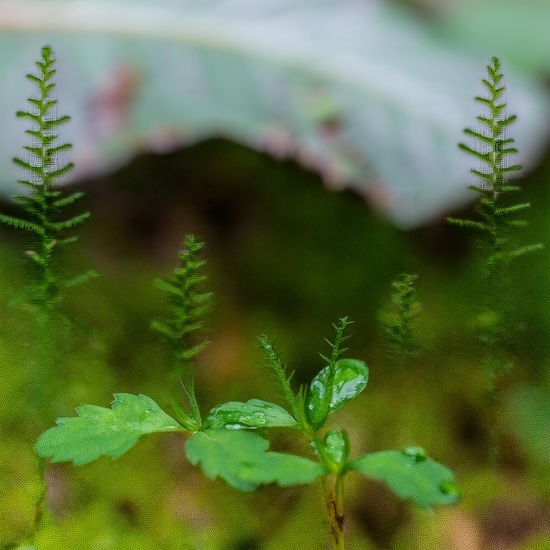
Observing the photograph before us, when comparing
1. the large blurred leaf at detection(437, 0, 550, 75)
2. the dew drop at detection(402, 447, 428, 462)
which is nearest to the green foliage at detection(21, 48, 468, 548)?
the dew drop at detection(402, 447, 428, 462)


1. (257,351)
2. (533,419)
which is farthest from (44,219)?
(533,419)

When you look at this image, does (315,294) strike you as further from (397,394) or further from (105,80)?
(105,80)

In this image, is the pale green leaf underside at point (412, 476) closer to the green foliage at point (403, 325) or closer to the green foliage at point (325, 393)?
the green foliage at point (325, 393)

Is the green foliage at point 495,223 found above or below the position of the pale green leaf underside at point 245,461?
above

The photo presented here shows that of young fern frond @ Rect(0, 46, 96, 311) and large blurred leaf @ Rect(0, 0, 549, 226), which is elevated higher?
large blurred leaf @ Rect(0, 0, 549, 226)

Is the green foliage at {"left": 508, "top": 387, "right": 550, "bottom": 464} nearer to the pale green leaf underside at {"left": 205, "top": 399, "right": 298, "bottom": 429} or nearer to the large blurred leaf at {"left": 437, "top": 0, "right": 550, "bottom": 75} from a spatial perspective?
the pale green leaf underside at {"left": 205, "top": 399, "right": 298, "bottom": 429}

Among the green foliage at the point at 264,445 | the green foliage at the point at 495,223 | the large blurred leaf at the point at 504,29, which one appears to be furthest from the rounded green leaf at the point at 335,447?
the large blurred leaf at the point at 504,29

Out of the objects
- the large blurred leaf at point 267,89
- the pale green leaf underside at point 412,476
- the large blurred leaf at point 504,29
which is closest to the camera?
the pale green leaf underside at point 412,476
